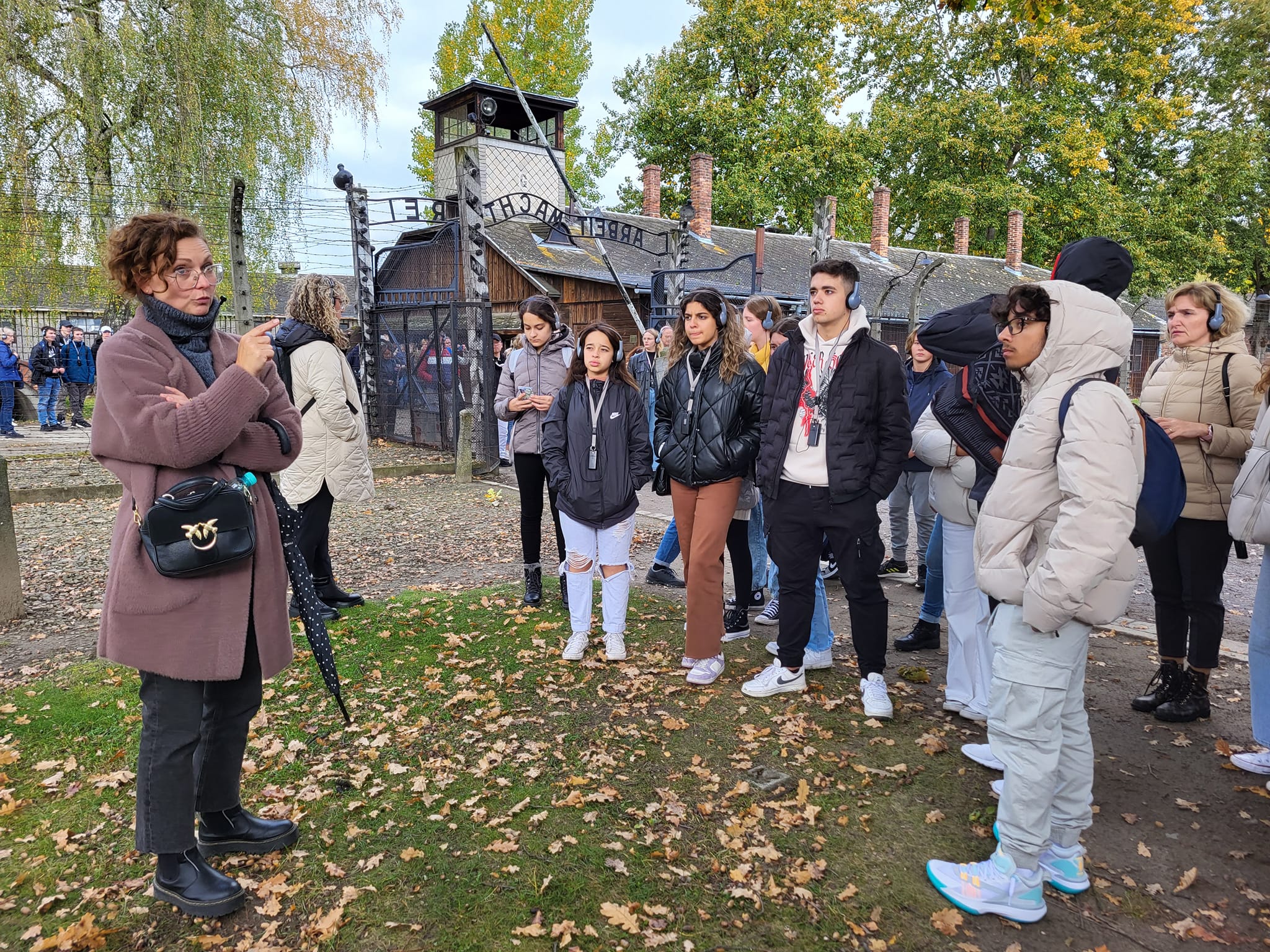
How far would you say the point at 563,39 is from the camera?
114 feet

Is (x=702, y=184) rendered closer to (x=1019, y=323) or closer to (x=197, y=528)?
(x=1019, y=323)

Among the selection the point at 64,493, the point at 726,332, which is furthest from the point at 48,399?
the point at 726,332

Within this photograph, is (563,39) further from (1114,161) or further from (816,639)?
(816,639)

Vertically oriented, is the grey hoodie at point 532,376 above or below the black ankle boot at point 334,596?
above

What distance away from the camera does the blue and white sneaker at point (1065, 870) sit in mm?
3051

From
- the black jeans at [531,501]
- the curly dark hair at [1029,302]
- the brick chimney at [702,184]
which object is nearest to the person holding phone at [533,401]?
the black jeans at [531,501]

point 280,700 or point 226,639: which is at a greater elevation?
point 226,639

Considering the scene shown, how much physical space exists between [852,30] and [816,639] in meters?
39.4

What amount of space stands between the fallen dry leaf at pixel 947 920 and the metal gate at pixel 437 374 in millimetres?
10023

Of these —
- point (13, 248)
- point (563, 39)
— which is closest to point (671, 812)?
point (13, 248)

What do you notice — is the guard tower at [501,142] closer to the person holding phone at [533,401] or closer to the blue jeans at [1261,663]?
the person holding phone at [533,401]

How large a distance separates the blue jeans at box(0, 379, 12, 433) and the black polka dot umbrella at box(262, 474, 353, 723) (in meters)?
16.8

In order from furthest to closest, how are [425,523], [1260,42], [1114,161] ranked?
[1114,161]
[1260,42]
[425,523]

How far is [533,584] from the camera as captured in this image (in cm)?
637
